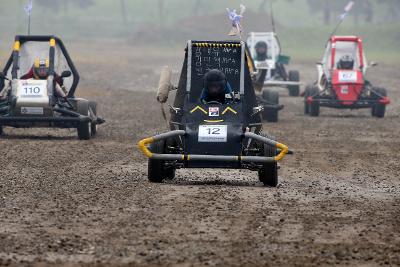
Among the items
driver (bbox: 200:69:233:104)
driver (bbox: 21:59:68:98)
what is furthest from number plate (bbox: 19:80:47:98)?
driver (bbox: 200:69:233:104)

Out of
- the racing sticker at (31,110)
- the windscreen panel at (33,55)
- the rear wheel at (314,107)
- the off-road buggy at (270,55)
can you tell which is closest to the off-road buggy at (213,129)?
the racing sticker at (31,110)

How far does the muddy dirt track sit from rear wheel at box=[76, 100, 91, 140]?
9.5 inches

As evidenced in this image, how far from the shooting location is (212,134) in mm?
13852

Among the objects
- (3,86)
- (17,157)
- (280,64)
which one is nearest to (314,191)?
(17,157)

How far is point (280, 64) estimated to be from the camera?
1462 inches

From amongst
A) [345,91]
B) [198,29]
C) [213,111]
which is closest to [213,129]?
[213,111]

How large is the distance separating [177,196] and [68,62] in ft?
33.0

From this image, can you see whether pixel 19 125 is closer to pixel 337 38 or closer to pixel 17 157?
pixel 17 157

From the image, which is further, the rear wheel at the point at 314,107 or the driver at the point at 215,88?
the rear wheel at the point at 314,107

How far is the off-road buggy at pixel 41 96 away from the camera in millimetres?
19953

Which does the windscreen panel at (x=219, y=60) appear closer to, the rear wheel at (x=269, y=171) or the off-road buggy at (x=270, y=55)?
the rear wheel at (x=269, y=171)

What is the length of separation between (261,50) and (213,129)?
73.6ft

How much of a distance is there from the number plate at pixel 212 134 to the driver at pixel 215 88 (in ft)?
2.97

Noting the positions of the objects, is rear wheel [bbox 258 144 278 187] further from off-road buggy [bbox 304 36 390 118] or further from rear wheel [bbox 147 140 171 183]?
off-road buggy [bbox 304 36 390 118]
